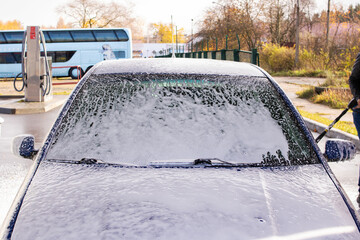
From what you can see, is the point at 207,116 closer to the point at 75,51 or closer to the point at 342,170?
the point at 342,170

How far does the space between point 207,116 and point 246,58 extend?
16.3m

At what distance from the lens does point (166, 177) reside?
221cm

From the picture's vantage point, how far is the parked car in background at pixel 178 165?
1.80m

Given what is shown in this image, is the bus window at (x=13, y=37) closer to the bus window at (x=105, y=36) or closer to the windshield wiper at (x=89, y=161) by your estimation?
the bus window at (x=105, y=36)

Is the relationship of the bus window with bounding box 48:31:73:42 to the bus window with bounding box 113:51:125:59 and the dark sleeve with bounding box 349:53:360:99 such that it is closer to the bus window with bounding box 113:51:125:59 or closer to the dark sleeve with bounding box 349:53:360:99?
the bus window with bounding box 113:51:125:59

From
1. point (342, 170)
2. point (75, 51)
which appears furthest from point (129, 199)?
point (75, 51)

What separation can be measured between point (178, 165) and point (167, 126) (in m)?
0.37

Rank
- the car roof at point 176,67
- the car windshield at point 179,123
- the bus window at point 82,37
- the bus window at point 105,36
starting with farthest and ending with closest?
the bus window at point 105,36 → the bus window at point 82,37 → the car roof at point 176,67 → the car windshield at point 179,123

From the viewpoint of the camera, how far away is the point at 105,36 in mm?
33062

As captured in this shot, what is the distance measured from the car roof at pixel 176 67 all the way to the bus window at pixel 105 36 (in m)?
30.6

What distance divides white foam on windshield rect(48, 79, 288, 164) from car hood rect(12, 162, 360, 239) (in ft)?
0.63

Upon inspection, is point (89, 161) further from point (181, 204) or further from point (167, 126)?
point (181, 204)

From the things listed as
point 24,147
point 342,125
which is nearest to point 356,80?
point 24,147

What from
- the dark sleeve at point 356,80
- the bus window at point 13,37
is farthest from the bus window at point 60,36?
the dark sleeve at point 356,80
